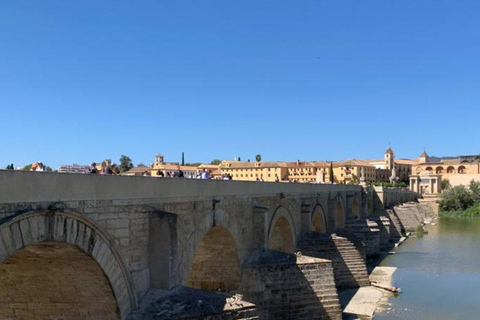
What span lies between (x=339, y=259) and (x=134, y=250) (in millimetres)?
13630

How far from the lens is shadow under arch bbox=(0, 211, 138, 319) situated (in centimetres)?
580

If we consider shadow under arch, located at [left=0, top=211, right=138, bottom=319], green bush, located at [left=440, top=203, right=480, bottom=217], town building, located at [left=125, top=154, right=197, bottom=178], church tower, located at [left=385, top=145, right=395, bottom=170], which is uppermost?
church tower, located at [left=385, top=145, right=395, bottom=170]

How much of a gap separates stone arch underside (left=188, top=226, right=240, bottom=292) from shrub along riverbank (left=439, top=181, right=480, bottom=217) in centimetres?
5022

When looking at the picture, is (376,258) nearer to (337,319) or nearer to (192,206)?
(337,319)

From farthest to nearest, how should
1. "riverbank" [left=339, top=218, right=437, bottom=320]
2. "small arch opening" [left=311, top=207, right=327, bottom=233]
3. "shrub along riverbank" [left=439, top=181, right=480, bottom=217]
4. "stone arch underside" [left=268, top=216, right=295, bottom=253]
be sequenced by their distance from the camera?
"shrub along riverbank" [left=439, top=181, right=480, bottom=217], "small arch opening" [left=311, top=207, right=327, bottom=233], "stone arch underside" [left=268, top=216, right=295, bottom=253], "riverbank" [left=339, top=218, right=437, bottom=320]

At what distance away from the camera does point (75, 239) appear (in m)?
6.80

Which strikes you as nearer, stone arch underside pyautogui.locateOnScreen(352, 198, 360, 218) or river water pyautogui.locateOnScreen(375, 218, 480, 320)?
river water pyautogui.locateOnScreen(375, 218, 480, 320)

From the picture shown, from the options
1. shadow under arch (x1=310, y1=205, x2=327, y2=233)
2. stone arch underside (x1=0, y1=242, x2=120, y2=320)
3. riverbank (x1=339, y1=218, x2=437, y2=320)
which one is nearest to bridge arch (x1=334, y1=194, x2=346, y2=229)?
shadow under arch (x1=310, y1=205, x2=327, y2=233)

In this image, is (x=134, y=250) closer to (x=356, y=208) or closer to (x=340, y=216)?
(x=340, y=216)

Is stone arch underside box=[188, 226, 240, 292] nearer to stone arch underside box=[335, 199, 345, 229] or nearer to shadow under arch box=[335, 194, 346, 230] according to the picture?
shadow under arch box=[335, 194, 346, 230]

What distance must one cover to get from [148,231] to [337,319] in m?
8.06

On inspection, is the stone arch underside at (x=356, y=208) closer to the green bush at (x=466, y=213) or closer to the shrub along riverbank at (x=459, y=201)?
the green bush at (x=466, y=213)

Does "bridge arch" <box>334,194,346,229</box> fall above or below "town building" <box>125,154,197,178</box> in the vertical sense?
below

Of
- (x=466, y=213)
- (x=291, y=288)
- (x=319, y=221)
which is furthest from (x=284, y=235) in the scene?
(x=466, y=213)
